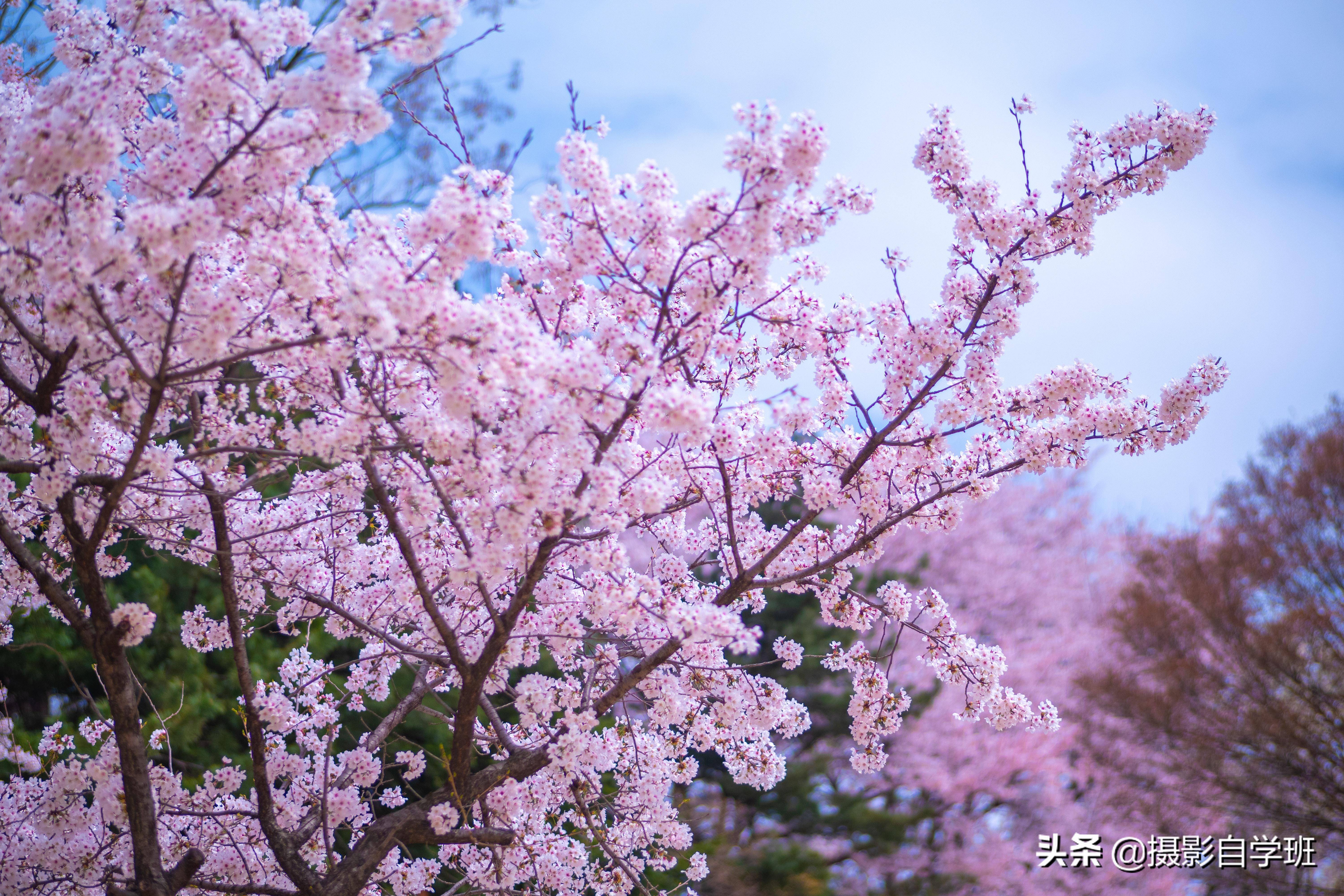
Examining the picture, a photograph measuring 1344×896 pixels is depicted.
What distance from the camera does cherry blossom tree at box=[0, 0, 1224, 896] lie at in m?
2.57

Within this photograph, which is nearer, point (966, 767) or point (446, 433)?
point (446, 433)

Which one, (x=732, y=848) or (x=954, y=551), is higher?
(x=954, y=551)

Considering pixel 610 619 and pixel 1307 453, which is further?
pixel 1307 453

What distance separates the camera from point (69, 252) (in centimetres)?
242

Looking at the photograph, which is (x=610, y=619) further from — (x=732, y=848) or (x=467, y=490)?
(x=732, y=848)

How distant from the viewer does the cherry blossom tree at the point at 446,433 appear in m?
2.57

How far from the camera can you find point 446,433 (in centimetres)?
283

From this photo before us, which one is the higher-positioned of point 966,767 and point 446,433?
point 966,767

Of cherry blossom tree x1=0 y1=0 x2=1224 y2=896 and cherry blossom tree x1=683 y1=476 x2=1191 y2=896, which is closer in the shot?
cherry blossom tree x1=0 y1=0 x2=1224 y2=896

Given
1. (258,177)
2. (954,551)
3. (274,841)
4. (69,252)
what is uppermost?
(954,551)

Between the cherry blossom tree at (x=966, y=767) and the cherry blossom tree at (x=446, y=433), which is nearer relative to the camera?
the cherry blossom tree at (x=446, y=433)

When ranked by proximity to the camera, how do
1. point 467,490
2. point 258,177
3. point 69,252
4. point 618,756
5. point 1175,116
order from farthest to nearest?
point 618,756
point 1175,116
point 467,490
point 258,177
point 69,252

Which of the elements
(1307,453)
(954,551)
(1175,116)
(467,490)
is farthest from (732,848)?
(1307,453)

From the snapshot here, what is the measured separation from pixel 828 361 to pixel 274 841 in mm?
2808
